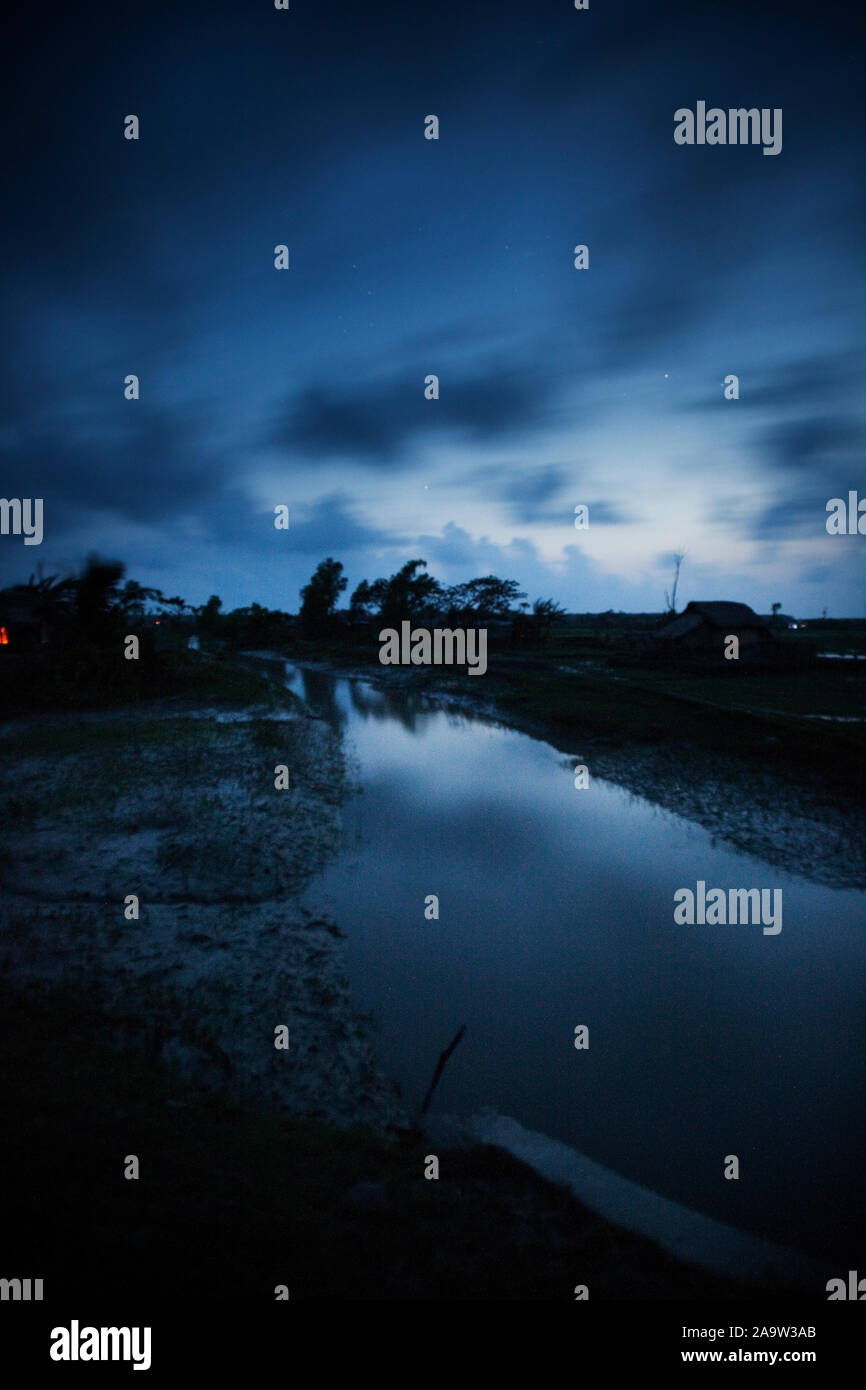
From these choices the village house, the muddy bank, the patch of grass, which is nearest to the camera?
the patch of grass

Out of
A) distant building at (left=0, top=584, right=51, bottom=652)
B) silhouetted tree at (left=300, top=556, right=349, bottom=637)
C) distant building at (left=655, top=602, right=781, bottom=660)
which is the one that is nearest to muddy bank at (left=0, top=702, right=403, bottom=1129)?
distant building at (left=0, top=584, right=51, bottom=652)

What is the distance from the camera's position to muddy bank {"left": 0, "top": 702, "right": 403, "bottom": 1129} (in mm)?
5969

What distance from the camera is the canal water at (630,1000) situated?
5.29m

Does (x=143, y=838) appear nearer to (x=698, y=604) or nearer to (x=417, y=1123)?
(x=417, y=1123)

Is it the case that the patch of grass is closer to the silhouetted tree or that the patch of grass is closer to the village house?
the village house

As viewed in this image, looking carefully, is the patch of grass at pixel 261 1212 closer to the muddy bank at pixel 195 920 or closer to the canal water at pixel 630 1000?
the muddy bank at pixel 195 920

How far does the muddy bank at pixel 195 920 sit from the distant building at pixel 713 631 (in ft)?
137

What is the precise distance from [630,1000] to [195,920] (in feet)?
19.9

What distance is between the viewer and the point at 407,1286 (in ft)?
11.2

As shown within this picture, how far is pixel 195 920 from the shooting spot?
8672 mm

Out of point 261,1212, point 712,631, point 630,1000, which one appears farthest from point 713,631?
point 261,1212

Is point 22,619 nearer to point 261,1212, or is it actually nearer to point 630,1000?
point 630,1000

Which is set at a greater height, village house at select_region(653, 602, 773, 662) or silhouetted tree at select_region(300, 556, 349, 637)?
silhouetted tree at select_region(300, 556, 349, 637)

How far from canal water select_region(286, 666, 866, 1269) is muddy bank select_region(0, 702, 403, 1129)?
61cm
